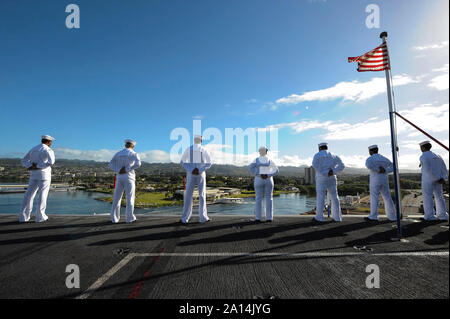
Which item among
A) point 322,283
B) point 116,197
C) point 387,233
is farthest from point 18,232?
point 387,233

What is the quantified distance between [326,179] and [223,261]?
4.08m

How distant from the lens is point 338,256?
2.81 m

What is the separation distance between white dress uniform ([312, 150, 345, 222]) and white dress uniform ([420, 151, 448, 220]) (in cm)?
229

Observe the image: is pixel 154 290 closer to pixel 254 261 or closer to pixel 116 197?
pixel 254 261

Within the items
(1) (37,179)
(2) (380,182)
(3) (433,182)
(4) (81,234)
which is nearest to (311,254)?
(2) (380,182)

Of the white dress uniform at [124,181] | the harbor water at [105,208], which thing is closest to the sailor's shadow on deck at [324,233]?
the white dress uniform at [124,181]

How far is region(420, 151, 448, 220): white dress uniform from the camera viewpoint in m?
5.37

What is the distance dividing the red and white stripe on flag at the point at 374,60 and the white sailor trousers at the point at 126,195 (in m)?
6.50

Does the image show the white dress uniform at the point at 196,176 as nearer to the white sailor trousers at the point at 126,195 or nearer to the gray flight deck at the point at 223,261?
the gray flight deck at the point at 223,261

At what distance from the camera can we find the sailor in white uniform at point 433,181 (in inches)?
211

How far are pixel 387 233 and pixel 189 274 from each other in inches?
160

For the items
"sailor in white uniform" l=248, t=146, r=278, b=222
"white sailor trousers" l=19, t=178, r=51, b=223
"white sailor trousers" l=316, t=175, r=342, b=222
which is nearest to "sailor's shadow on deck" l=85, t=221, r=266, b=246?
"sailor in white uniform" l=248, t=146, r=278, b=222

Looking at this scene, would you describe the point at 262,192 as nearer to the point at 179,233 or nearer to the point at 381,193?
the point at 179,233
